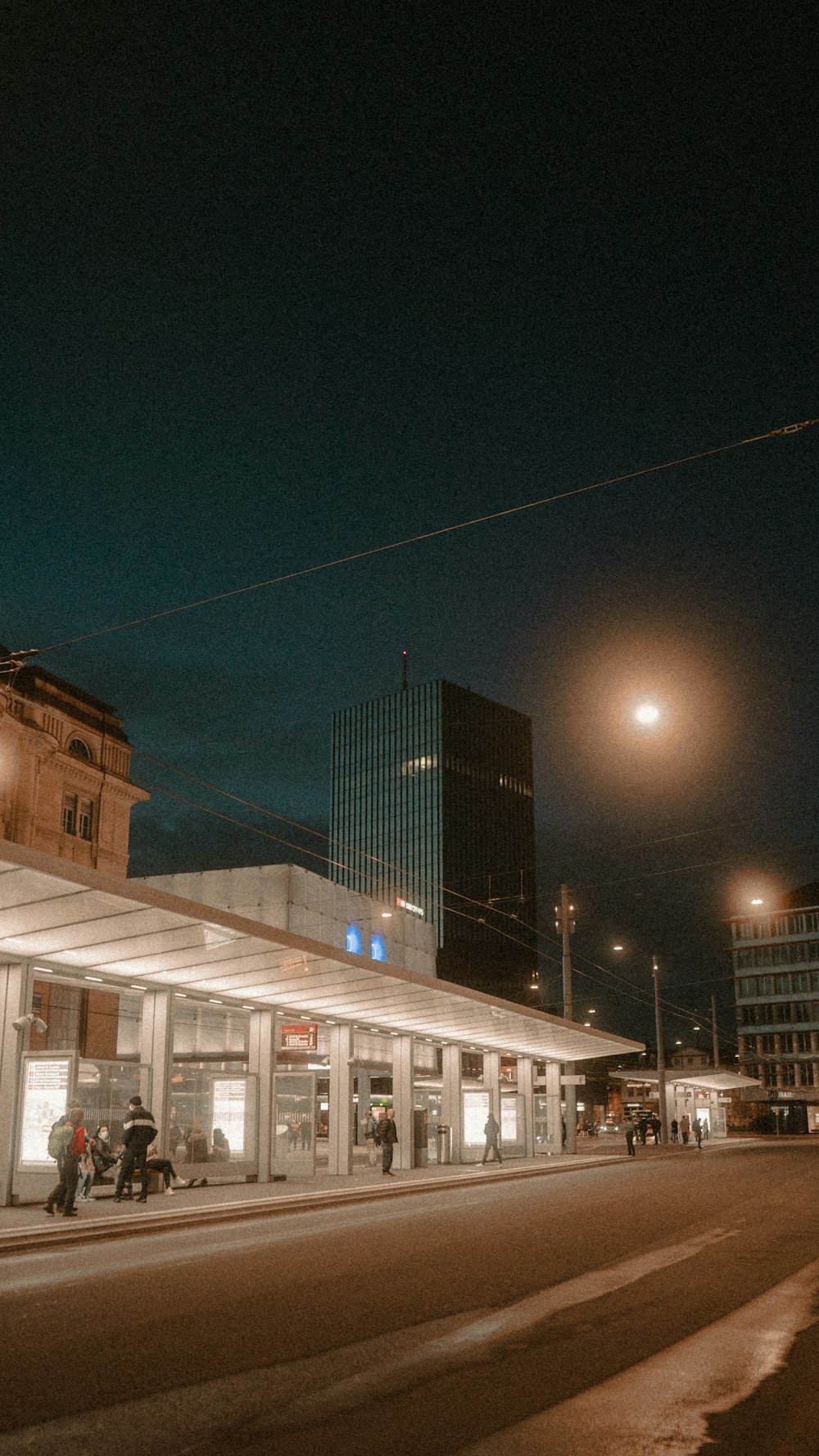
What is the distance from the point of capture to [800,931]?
110438 mm

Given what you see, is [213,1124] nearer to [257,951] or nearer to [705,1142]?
[257,951]

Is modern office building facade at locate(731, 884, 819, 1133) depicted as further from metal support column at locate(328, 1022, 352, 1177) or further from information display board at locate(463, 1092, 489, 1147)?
metal support column at locate(328, 1022, 352, 1177)

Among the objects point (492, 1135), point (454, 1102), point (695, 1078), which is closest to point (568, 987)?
point (454, 1102)

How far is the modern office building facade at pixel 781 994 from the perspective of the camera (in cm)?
10712

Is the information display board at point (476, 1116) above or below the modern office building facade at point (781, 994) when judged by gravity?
below

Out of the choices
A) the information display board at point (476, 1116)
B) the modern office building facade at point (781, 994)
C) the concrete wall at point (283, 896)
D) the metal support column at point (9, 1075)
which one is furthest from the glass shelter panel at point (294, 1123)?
the modern office building facade at point (781, 994)

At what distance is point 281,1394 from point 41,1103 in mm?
12448

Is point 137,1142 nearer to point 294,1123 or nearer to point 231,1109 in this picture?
point 231,1109

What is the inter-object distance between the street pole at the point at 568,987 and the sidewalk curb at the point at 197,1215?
42.2ft

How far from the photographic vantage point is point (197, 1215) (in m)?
→ 16.6

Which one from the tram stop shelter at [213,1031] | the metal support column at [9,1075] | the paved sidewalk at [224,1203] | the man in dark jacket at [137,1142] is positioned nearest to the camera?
the paved sidewalk at [224,1203]

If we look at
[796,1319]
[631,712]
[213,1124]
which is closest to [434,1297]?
[796,1319]

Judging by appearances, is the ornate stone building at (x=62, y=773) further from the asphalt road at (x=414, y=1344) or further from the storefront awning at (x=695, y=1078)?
the storefront awning at (x=695, y=1078)

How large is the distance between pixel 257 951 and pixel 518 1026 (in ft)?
50.1
